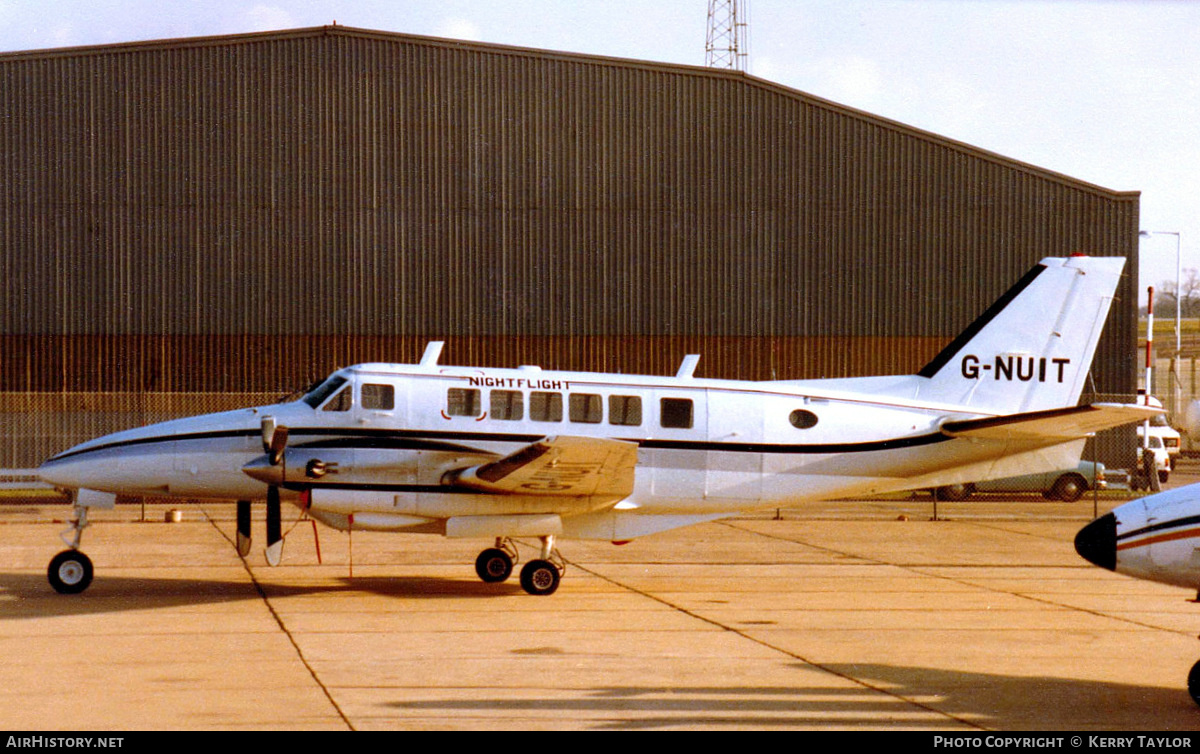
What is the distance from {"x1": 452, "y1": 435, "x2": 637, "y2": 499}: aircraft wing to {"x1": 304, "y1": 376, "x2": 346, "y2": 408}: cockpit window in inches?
73.7

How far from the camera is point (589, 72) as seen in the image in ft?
118

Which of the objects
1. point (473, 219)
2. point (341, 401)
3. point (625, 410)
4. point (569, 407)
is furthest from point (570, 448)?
point (473, 219)

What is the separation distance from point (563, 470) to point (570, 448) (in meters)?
0.64

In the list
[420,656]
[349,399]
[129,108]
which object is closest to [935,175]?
[129,108]

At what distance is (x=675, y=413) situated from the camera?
16.5 meters

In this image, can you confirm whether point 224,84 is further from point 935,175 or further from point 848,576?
point 848,576

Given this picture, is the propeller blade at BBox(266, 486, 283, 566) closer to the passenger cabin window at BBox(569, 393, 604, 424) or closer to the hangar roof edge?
the passenger cabin window at BBox(569, 393, 604, 424)

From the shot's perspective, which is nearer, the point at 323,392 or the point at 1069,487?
the point at 323,392

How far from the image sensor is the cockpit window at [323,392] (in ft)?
51.2

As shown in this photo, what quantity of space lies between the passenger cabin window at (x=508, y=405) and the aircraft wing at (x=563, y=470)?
0.70m

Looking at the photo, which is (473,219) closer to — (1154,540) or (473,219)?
(473,219)

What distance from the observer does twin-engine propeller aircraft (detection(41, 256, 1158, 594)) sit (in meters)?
15.3

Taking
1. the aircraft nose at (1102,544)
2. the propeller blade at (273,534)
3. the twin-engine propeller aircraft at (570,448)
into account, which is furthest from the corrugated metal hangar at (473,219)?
the aircraft nose at (1102,544)

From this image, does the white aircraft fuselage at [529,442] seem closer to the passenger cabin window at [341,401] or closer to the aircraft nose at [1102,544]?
the passenger cabin window at [341,401]
